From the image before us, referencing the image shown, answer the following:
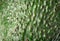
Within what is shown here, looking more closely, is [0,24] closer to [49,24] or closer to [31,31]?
[31,31]

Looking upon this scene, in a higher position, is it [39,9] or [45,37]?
[39,9]

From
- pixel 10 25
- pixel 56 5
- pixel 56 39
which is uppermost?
pixel 56 5

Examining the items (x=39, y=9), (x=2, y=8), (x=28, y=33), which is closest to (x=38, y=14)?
(x=39, y=9)

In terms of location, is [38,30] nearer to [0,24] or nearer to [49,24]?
[49,24]

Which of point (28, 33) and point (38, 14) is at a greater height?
point (38, 14)

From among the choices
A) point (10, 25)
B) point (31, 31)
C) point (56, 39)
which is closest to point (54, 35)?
point (56, 39)
